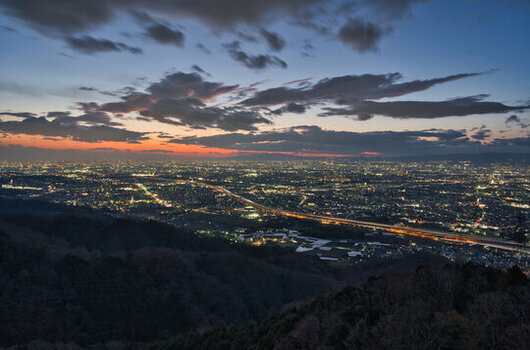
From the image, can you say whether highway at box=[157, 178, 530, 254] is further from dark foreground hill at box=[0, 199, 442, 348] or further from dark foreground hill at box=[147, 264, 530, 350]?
dark foreground hill at box=[147, 264, 530, 350]

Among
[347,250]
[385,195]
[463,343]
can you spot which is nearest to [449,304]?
[463,343]

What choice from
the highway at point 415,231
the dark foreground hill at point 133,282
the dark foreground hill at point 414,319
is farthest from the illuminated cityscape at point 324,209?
the dark foreground hill at point 414,319

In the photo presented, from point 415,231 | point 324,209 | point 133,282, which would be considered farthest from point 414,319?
point 324,209

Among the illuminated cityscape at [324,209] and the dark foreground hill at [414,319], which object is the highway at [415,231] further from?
the dark foreground hill at [414,319]

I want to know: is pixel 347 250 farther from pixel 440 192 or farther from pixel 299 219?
pixel 440 192

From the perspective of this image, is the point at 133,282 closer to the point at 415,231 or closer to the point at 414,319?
the point at 414,319

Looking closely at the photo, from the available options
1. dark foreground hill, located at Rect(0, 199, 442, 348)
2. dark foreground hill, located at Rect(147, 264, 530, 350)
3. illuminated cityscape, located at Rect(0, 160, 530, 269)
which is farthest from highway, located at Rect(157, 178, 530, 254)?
dark foreground hill, located at Rect(147, 264, 530, 350)
